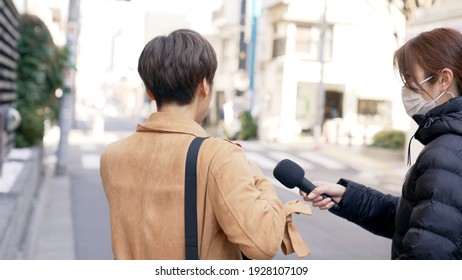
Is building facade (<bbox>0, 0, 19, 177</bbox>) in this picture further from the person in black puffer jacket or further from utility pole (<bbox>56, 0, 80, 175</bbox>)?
the person in black puffer jacket

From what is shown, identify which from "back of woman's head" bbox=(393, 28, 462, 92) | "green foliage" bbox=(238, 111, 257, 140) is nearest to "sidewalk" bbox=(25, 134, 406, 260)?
"back of woman's head" bbox=(393, 28, 462, 92)

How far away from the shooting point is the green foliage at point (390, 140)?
59.9 ft

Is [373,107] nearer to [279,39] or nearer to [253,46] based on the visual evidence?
[279,39]

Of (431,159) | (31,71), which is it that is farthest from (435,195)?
(31,71)

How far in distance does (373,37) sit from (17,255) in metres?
26.2

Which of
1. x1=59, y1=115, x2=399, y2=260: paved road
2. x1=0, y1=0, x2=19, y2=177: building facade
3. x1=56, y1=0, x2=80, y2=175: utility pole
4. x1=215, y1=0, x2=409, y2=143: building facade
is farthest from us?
x1=215, y1=0, x2=409, y2=143: building facade

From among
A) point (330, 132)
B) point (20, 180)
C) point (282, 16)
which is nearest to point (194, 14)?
point (282, 16)

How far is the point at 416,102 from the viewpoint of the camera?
186 centimetres

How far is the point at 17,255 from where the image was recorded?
5.40 metres

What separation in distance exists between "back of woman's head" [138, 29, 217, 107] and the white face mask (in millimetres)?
578

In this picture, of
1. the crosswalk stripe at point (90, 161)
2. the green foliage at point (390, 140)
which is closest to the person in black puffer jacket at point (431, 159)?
the crosswalk stripe at point (90, 161)

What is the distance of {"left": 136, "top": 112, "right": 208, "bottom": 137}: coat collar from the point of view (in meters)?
1.66

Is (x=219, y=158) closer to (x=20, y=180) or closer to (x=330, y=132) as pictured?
(x=20, y=180)
